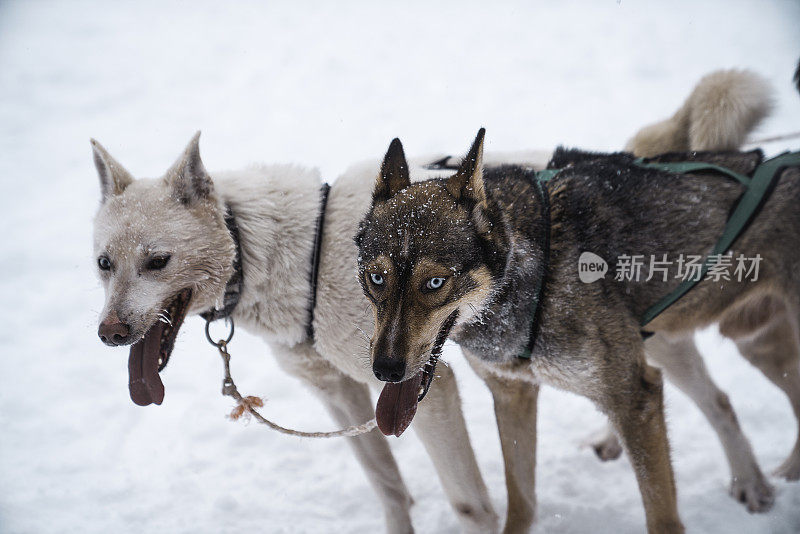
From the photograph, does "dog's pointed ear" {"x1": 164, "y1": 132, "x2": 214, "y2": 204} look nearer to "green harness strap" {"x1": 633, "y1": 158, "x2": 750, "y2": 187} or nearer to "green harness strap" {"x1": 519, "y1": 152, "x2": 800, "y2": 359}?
"green harness strap" {"x1": 519, "y1": 152, "x2": 800, "y2": 359}

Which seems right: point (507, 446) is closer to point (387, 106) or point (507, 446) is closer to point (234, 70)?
point (387, 106)

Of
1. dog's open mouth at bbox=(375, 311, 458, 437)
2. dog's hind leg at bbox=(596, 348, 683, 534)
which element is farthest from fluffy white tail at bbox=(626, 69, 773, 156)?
dog's open mouth at bbox=(375, 311, 458, 437)

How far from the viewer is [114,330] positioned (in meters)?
1.99

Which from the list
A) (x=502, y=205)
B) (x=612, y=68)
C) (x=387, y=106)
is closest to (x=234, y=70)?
(x=387, y=106)

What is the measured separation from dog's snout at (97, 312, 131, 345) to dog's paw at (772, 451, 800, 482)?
3.43 metres

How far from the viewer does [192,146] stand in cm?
217

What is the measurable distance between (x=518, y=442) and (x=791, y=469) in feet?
5.61

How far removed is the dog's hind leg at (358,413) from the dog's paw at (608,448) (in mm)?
1205

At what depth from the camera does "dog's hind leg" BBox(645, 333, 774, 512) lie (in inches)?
118

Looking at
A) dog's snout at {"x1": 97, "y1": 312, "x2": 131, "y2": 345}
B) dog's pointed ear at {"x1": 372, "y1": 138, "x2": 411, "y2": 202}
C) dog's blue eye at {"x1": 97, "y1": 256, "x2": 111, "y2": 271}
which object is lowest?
dog's snout at {"x1": 97, "y1": 312, "x2": 131, "y2": 345}

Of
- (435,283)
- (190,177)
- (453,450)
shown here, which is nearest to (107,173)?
(190,177)

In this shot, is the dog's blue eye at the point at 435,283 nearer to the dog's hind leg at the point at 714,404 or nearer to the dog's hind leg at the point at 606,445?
the dog's hind leg at the point at 714,404

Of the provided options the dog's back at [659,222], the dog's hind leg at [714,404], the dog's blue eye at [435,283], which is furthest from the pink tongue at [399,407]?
the dog's hind leg at [714,404]

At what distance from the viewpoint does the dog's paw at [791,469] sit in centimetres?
311
